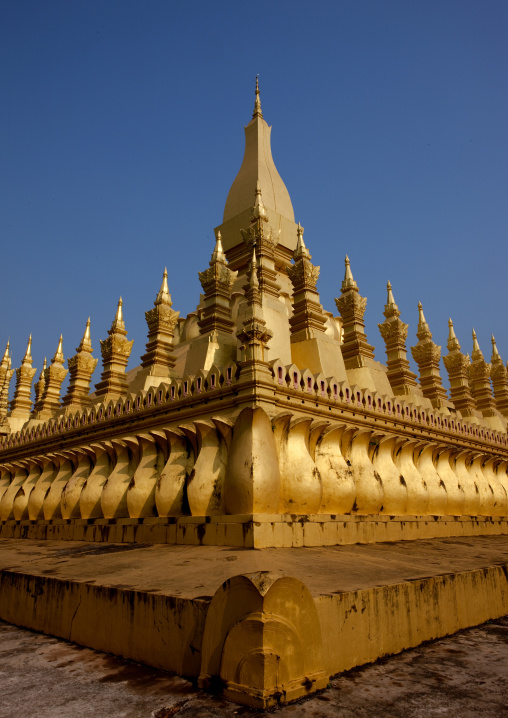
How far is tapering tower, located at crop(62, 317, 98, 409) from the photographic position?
55.9 ft

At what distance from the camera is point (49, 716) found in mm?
2816

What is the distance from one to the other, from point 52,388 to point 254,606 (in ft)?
57.9

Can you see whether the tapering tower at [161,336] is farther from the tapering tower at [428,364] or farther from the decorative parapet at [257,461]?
the tapering tower at [428,364]

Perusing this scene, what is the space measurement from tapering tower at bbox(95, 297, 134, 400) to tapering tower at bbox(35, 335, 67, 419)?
383 cm

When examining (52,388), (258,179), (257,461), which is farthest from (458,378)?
(52,388)

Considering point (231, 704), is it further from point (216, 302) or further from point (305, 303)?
point (305, 303)

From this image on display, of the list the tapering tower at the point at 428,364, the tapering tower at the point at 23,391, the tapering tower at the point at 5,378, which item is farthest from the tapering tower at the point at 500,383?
the tapering tower at the point at 5,378

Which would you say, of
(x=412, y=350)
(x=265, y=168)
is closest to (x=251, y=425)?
(x=412, y=350)

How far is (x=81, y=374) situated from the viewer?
1756cm

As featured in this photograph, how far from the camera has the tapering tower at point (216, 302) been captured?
38.1ft

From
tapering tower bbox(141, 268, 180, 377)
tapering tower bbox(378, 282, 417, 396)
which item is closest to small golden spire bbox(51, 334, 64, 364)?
tapering tower bbox(141, 268, 180, 377)

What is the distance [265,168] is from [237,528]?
15922 mm

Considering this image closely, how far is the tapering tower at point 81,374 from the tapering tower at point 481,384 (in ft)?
47.9

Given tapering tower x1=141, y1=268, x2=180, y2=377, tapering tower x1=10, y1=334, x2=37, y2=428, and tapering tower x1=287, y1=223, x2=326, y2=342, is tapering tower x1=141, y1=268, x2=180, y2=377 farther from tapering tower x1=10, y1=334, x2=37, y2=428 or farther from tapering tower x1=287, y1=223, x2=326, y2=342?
tapering tower x1=10, y1=334, x2=37, y2=428
